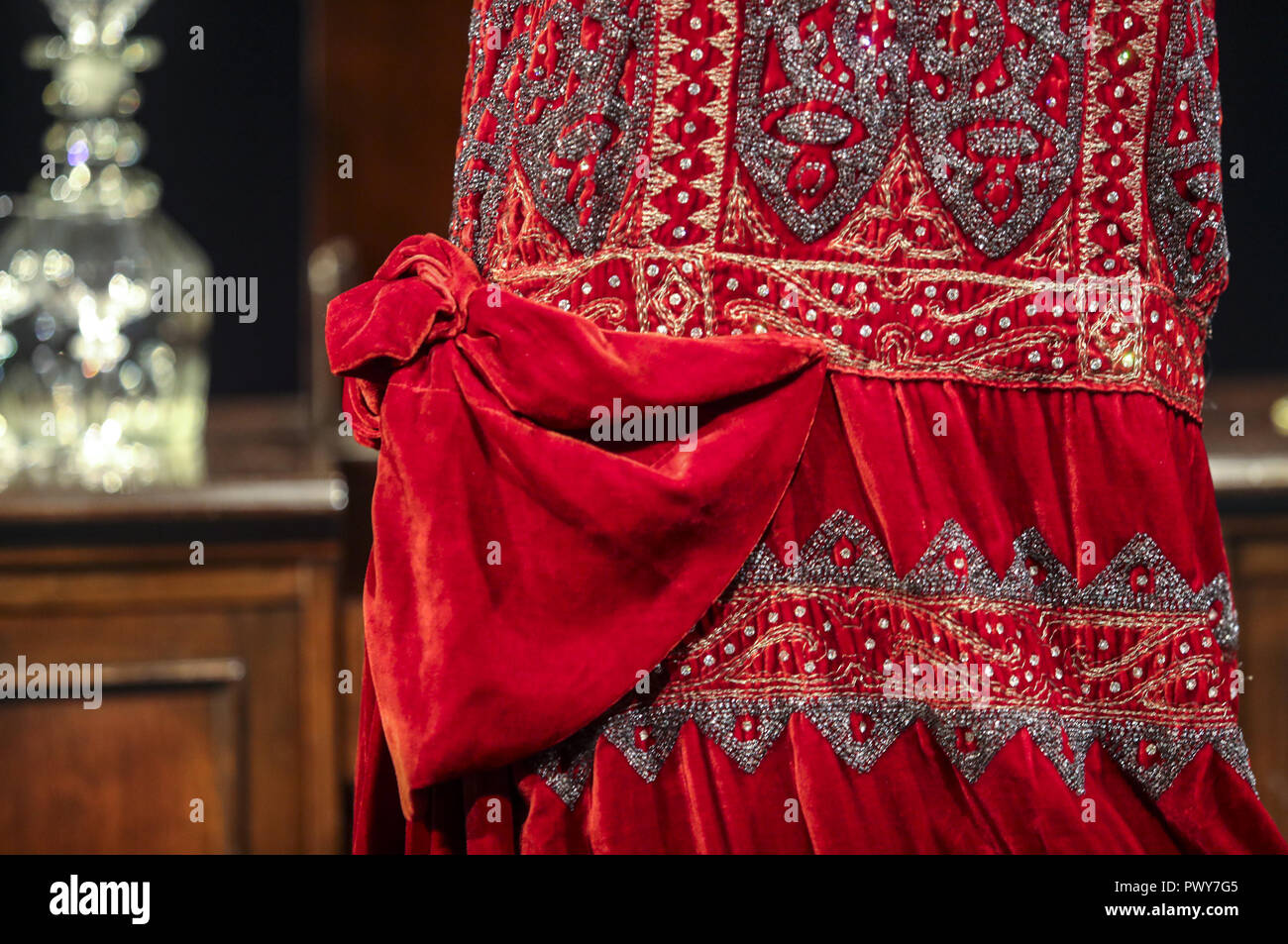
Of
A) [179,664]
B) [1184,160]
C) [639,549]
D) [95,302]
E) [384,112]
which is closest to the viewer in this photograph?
[639,549]

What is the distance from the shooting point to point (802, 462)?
770 mm

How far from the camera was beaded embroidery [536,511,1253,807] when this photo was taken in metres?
0.74

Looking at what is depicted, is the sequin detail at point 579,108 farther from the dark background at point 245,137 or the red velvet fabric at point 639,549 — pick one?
the dark background at point 245,137

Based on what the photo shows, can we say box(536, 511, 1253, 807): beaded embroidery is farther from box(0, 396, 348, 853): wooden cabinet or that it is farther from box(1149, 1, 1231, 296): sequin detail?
box(0, 396, 348, 853): wooden cabinet

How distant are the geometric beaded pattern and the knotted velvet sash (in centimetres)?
5

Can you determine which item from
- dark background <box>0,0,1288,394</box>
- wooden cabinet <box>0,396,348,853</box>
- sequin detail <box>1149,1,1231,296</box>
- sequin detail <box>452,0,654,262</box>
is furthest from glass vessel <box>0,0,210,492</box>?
sequin detail <box>1149,1,1231,296</box>

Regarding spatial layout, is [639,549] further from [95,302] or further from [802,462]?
[95,302]

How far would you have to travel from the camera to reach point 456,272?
0.79 meters

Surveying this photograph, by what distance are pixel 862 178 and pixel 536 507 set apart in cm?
27

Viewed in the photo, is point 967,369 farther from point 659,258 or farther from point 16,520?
point 16,520

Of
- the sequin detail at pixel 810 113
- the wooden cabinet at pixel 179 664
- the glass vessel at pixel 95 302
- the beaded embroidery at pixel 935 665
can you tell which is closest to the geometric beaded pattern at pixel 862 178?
the sequin detail at pixel 810 113

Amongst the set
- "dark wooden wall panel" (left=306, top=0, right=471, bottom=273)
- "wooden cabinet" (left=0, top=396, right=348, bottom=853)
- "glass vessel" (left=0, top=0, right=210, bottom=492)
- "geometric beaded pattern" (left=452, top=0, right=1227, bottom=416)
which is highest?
"dark wooden wall panel" (left=306, top=0, right=471, bottom=273)

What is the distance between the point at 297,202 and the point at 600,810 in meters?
1.86

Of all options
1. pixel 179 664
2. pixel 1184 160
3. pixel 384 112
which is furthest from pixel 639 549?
pixel 384 112
